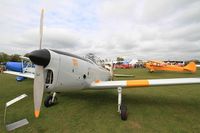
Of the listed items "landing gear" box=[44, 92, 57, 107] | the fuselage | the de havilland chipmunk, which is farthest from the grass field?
the fuselage

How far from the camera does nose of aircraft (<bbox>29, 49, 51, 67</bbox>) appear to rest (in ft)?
10.5

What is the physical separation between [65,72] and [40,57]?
85 cm

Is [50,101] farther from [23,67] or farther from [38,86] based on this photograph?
[23,67]

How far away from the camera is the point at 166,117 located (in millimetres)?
4105

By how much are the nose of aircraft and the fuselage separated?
84 mm

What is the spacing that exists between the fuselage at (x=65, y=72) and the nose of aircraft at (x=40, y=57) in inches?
3.3

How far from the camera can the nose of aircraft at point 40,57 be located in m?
3.19

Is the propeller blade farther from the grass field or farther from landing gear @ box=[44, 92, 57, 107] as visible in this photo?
landing gear @ box=[44, 92, 57, 107]

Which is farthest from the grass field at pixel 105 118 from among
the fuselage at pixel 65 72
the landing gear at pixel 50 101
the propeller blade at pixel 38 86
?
the fuselage at pixel 65 72

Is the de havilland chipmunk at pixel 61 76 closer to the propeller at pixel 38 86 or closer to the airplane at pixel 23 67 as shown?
the propeller at pixel 38 86

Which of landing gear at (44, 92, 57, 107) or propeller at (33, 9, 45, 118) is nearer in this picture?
propeller at (33, 9, 45, 118)

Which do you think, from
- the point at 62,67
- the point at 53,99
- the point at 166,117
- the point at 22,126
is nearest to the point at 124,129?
the point at 166,117

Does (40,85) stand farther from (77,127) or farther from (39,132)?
(77,127)

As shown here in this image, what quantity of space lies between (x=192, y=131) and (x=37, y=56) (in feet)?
13.4
